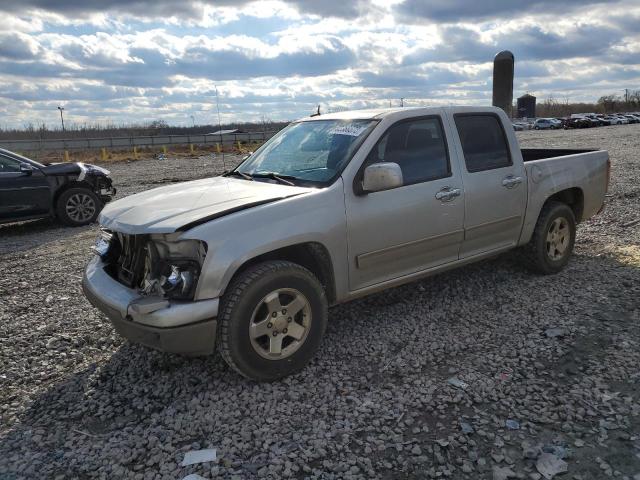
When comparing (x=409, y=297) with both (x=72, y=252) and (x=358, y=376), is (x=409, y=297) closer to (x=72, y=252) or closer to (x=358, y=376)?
(x=358, y=376)

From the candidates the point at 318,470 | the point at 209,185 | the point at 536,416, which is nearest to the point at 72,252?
the point at 209,185

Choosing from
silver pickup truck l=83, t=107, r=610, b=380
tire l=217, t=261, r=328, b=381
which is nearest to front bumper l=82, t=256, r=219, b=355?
silver pickup truck l=83, t=107, r=610, b=380

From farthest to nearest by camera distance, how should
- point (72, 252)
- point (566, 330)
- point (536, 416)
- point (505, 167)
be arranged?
1. point (72, 252)
2. point (505, 167)
3. point (566, 330)
4. point (536, 416)

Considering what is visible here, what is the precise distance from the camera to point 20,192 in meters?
9.32

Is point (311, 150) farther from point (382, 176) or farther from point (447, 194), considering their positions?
point (447, 194)

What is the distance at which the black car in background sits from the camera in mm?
9258

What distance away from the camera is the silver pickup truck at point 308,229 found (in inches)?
135

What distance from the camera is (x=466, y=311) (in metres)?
4.91

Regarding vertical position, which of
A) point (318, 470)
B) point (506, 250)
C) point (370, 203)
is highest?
point (370, 203)

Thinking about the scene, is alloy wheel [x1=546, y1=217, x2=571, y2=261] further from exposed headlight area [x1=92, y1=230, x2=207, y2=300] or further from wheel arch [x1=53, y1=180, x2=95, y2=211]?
wheel arch [x1=53, y1=180, x2=95, y2=211]

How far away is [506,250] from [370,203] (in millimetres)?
1937

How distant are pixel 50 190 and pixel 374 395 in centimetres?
833

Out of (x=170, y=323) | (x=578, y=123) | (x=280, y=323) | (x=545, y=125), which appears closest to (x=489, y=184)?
(x=280, y=323)

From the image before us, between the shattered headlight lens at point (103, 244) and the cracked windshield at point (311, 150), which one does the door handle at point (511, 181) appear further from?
the shattered headlight lens at point (103, 244)
